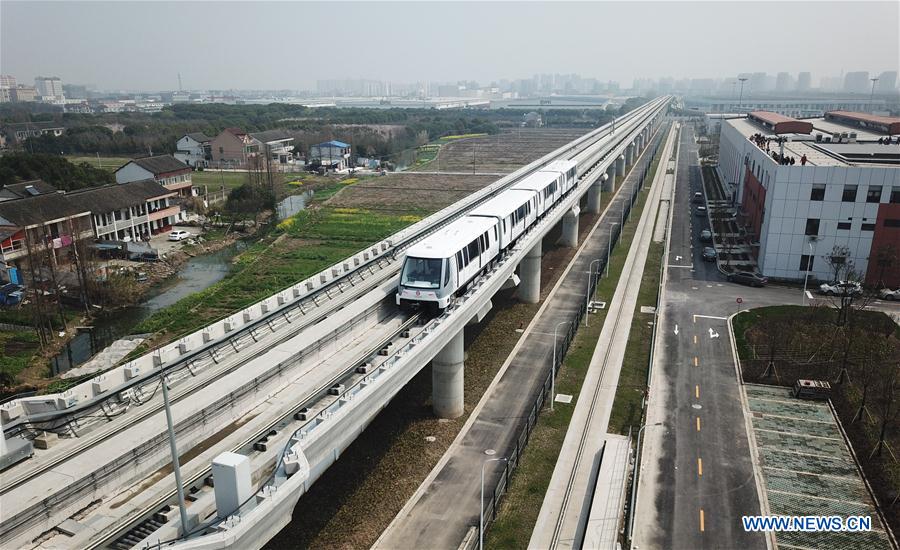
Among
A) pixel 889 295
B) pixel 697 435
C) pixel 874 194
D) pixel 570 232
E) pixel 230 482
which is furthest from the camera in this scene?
pixel 570 232

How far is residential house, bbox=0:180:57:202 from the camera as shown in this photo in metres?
57.5

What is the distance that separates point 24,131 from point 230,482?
157m

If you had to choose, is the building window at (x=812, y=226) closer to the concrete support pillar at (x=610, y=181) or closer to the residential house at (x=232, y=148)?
the concrete support pillar at (x=610, y=181)

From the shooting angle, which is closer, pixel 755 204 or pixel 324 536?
pixel 324 536

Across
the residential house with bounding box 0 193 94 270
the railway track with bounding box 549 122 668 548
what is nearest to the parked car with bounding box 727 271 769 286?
the railway track with bounding box 549 122 668 548

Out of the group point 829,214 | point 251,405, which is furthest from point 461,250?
point 829,214

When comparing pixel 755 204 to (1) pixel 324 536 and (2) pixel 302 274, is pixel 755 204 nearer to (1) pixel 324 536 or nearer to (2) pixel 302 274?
(2) pixel 302 274

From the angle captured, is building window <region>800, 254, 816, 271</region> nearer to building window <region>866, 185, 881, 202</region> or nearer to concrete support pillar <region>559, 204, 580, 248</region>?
building window <region>866, 185, 881, 202</region>

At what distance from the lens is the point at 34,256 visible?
41.4 m

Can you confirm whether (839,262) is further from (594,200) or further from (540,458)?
(594,200)

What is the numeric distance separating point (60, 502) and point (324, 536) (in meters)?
8.58

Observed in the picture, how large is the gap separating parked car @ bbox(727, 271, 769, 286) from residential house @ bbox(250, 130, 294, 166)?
94396 millimetres

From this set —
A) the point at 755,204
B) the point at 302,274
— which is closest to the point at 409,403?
the point at 302,274

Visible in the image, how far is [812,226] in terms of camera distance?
1843 inches
